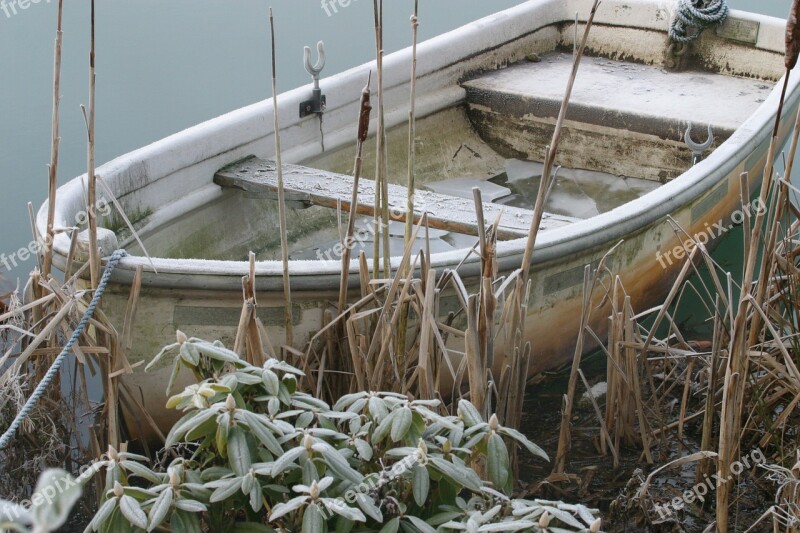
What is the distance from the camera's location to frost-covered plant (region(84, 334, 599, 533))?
1.36 metres

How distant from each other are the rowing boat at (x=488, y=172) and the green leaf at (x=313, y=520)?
1.05 m

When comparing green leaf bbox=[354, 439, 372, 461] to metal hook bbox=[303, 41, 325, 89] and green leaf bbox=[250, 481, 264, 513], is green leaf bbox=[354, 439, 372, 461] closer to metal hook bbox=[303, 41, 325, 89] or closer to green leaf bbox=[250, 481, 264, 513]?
green leaf bbox=[250, 481, 264, 513]

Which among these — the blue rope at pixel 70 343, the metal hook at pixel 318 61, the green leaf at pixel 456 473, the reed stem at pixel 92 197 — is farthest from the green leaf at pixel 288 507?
the metal hook at pixel 318 61

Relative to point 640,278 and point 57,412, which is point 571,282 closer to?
point 640,278

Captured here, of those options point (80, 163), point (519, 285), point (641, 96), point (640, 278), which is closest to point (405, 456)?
point (519, 285)

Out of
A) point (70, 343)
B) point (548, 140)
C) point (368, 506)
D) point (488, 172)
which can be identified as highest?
point (368, 506)

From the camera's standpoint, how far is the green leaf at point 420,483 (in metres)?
1.40

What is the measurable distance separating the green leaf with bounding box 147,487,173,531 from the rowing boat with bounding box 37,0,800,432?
91 cm

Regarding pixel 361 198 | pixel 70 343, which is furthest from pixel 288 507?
pixel 361 198

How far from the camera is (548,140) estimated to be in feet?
14.1

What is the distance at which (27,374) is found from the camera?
2281mm

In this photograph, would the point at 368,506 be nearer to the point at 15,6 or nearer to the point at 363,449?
the point at 363,449

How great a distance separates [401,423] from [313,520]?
225 mm

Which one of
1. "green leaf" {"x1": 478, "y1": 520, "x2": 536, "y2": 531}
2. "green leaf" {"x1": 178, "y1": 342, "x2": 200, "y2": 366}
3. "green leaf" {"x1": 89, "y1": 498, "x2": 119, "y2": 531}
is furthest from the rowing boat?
"green leaf" {"x1": 478, "y1": 520, "x2": 536, "y2": 531}
